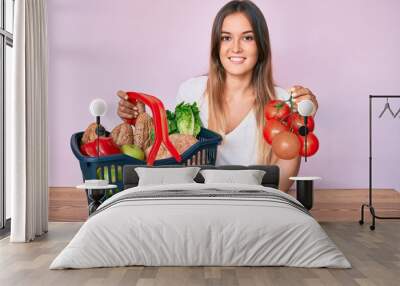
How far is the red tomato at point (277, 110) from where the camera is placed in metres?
6.08

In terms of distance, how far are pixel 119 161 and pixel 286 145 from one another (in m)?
1.61

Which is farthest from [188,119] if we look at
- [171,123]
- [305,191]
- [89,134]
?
[305,191]

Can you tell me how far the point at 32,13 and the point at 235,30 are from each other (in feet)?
6.66

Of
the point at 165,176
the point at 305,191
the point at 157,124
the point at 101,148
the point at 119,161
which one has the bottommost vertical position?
the point at 305,191

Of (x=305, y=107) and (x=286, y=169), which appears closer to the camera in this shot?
(x=305, y=107)

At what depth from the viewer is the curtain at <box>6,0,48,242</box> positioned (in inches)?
202

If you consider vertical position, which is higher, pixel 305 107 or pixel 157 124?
pixel 305 107

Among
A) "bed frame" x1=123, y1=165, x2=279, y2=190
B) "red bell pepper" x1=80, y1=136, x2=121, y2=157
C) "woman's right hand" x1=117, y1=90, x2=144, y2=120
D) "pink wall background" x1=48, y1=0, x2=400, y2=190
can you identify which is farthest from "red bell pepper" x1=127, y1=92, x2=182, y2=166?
"red bell pepper" x1=80, y1=136, x2=121, y2=157

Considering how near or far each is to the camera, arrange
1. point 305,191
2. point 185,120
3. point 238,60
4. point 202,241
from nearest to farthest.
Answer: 1. point 202,241
2. point 305,191
3. point 185,120
4. point 238,60

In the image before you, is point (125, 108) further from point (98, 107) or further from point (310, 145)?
point (310, 145)

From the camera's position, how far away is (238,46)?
20.4ft

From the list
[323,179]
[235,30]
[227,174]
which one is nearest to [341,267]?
[227,174]

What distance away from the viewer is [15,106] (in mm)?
5121

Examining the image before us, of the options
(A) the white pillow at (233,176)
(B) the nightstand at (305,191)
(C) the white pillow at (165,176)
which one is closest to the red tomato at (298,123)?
(B) the nightstand at (305,191)
